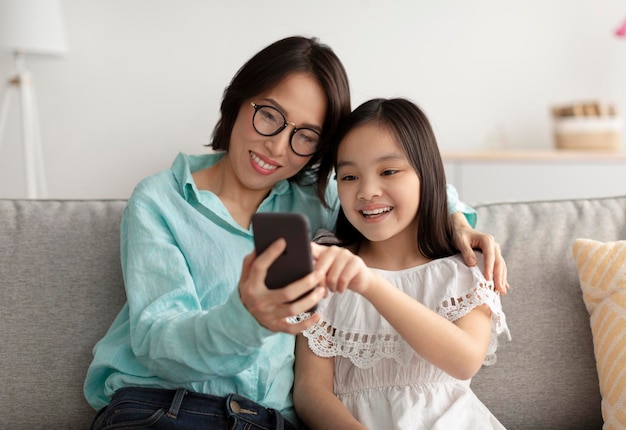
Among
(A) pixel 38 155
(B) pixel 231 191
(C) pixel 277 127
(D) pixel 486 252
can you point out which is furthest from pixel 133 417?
(A) pixel 38 155

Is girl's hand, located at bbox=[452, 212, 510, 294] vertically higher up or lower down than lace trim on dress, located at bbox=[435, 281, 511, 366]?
higher up

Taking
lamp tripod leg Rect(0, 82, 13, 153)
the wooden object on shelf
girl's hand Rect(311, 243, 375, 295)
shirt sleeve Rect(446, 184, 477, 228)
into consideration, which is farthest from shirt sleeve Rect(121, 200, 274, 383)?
A: the wooden object on shelf

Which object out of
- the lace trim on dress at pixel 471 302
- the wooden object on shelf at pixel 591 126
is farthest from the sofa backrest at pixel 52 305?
the wooden object on shelf at pixel 591 126

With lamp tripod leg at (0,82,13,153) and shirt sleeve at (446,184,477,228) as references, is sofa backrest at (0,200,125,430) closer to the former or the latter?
shirt sleeve at (446,184,477,228)

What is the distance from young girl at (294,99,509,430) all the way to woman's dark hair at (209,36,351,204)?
0.20ft

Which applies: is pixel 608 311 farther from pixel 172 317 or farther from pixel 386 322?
pixel 172 317

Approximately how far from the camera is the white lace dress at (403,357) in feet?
4.65

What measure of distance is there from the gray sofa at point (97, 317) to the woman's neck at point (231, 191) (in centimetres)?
23

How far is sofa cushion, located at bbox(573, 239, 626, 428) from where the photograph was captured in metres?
1.51

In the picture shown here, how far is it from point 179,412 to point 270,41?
255 centimetres

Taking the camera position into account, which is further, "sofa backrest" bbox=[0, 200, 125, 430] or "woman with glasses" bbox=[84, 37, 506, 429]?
"sofa backrest" bbox=[0, 200, 125, 430]

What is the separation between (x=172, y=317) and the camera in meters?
1.29

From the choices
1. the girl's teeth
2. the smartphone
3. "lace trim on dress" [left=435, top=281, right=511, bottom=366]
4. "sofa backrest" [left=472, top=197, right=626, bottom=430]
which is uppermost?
the smartphone

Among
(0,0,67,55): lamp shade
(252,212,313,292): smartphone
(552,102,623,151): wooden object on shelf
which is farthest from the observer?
(552,102,623,151): wooden object on shelf
